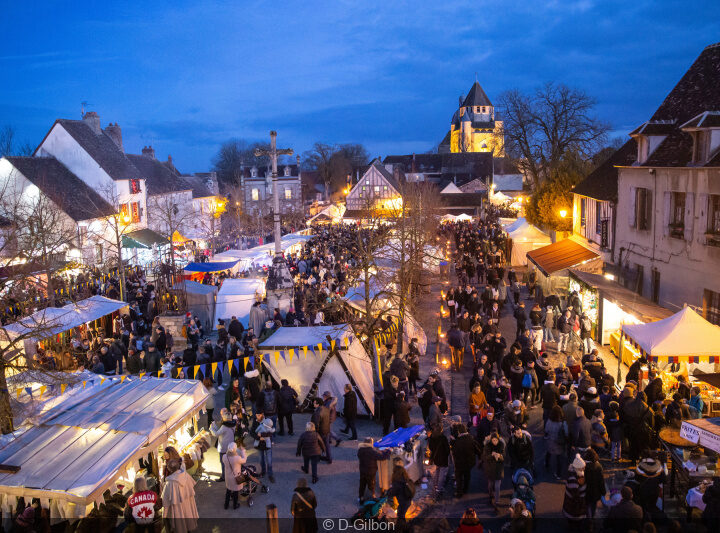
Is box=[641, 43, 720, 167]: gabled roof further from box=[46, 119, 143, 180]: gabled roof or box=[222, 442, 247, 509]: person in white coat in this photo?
box=[46, 119, 143, 180]: gabled roof

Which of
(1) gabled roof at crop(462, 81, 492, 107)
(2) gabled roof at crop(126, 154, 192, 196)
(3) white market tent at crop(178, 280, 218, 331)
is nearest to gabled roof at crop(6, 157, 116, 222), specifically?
(2) gabled roof at crop(126, 154, 192, 196)

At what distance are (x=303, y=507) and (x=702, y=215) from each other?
1134 cm

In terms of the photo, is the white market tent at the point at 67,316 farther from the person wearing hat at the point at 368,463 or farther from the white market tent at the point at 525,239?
the white market tent at the point at 525,239

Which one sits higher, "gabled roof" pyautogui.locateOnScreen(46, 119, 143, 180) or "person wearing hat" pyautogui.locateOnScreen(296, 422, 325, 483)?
"gabled roof" pyautogui.locateOnScreen(46, 119, 143, 180)

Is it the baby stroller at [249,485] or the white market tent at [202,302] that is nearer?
the baby stroller at [249,485]

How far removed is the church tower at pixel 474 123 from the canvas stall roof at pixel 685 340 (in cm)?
9515

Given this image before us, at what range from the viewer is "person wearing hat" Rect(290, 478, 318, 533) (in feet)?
22.6

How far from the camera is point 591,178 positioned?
74.6 feet

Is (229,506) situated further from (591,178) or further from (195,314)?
(591,178)

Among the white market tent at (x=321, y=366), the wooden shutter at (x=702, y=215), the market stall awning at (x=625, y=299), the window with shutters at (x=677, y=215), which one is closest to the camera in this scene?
the white market tent at (x=321, y=366)

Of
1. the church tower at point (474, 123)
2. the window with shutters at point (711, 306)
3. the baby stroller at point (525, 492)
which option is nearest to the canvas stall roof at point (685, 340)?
the window with shutters at point (711, 306)

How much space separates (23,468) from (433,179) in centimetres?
7584

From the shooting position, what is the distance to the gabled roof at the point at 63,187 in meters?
28.8

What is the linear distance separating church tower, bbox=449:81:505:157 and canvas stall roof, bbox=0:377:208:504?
324 ft
